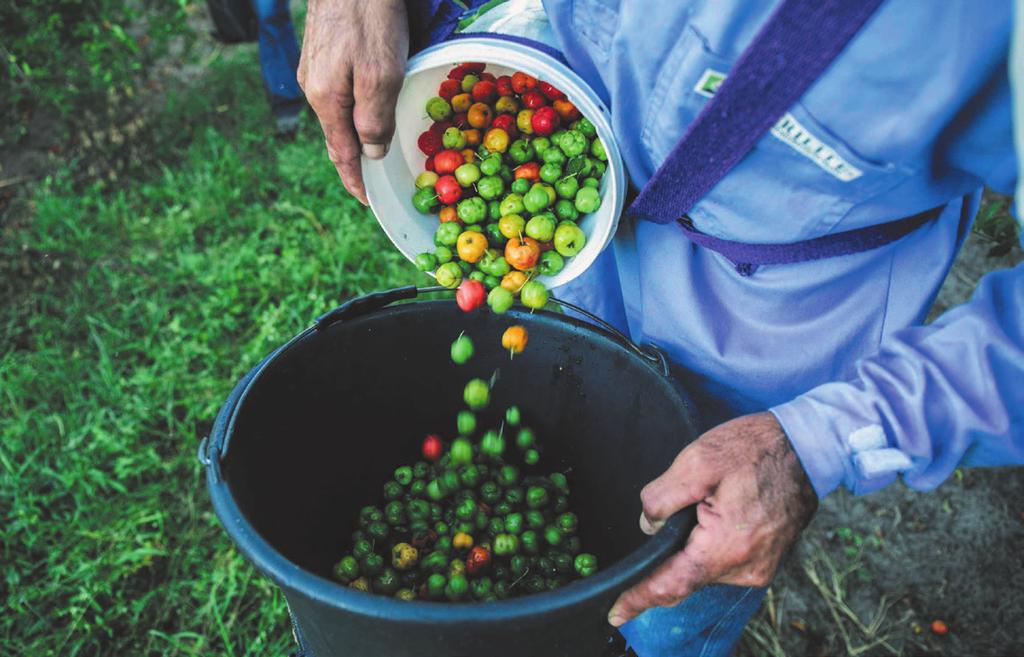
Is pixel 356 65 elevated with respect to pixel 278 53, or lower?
elevated

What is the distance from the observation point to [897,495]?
3053 mm

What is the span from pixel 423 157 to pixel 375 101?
0.45m

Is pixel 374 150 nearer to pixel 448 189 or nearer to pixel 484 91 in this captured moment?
pixel 448 189

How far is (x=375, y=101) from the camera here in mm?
1635

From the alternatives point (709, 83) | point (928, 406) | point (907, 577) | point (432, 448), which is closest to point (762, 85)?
point (709, 83)

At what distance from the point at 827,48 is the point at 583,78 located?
0.66m

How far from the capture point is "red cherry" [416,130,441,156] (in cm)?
198

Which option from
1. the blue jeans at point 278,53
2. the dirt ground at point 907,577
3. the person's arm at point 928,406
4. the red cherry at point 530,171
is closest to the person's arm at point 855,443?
the person's arm at point 928,406

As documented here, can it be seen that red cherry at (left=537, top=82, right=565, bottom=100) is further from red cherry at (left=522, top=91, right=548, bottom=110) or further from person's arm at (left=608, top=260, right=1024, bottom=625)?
person's arm at (left=608, top=260, right=1024, bottom=625)

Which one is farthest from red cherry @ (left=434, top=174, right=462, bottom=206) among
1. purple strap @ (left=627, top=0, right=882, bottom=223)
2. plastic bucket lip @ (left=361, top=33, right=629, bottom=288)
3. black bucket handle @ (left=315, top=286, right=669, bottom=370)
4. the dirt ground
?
the dirt ground

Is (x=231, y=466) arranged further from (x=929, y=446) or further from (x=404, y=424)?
(x=929, y=446)

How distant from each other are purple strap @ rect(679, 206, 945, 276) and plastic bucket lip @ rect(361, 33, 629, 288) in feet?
1.09

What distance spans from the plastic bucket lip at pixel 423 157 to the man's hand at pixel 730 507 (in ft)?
1.98

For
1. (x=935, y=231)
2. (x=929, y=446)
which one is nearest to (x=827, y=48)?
(x=935, y=231)
